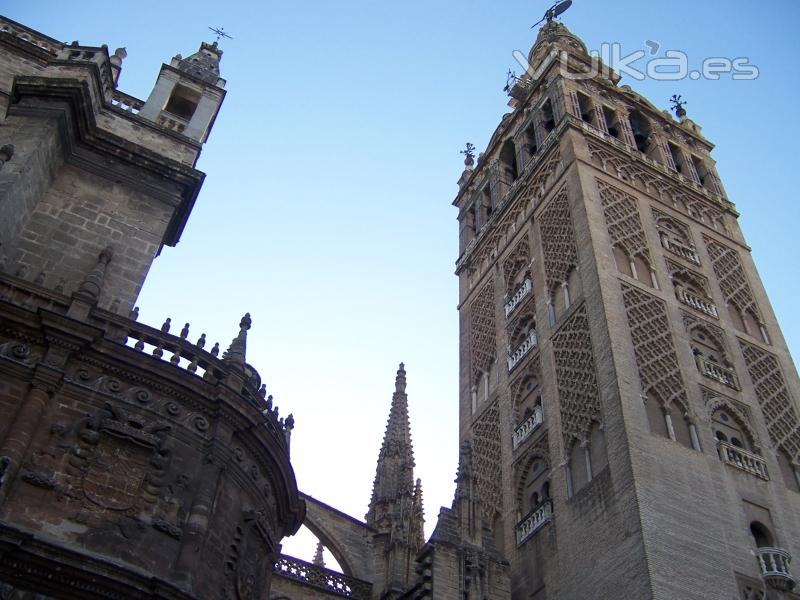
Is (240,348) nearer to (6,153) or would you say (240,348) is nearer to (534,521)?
(6,153)

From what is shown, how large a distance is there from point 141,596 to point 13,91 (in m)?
9.66

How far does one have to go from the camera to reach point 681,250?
24.0 meters

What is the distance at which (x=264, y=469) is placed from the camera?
43.5 feet

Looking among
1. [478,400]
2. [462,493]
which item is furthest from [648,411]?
[478,400]

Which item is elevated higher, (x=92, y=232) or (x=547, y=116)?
(x=547, y=116)

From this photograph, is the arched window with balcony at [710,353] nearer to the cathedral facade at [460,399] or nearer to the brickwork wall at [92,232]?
the cathedral facade at [460,399]

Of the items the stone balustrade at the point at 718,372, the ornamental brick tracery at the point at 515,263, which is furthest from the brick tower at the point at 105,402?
the ornamental brick tracery at the point at 515,263

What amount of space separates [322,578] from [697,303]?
37.8ft

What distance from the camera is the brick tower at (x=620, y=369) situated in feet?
51.6

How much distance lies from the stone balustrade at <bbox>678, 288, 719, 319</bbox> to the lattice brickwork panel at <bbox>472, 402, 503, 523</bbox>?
558cm

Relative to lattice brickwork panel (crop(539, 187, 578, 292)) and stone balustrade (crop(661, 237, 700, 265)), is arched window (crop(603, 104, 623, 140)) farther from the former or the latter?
stone balustrade (crop(661, 237, 700, 265))

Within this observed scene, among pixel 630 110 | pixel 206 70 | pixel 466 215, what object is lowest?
pixel 206 70

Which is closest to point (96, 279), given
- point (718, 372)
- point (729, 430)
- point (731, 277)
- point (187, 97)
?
point (187, 97)

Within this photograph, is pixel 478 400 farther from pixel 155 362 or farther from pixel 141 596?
pixel 141 596
